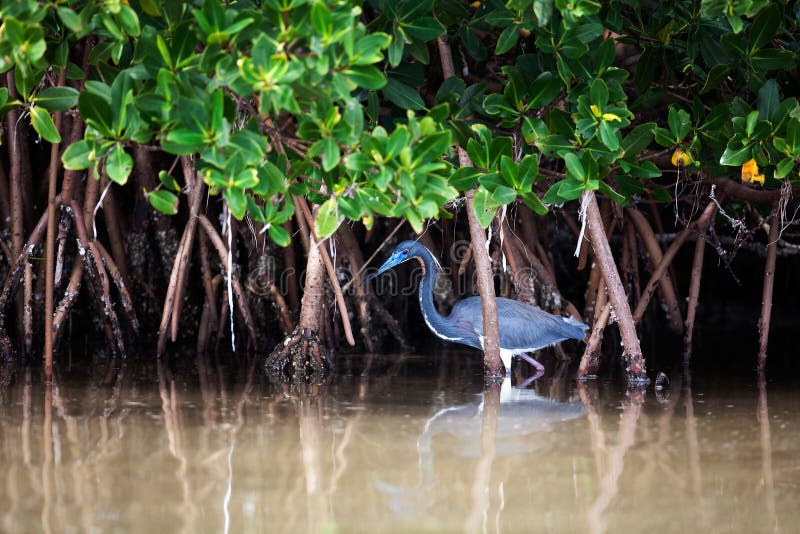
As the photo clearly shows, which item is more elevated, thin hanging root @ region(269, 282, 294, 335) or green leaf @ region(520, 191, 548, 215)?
green leaf @ region(520, 191, 548, 215)

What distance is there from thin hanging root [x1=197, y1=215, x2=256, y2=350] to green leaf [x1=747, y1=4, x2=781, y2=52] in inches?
116

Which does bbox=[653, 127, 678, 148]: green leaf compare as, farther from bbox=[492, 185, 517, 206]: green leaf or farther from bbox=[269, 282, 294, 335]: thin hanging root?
bbox=[269, 282, 294, 335]: thin hanging root

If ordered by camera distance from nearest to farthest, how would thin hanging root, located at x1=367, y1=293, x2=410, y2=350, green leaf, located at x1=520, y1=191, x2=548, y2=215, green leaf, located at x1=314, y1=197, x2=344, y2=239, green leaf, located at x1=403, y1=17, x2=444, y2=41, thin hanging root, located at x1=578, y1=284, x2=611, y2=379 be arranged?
green leaf, located at x1=314, y1=197, x2=344, y2=239, green leaf, located at x1=403, y1=17, x2=444, y2=41, green leaf, located at x1=520, y1=191, x2=548, y2=215, thin hanging root, located at x1=578, y1=284, x2=611, y2=379, thin hanging root, located at x1=367, y1=293, x2=410, y2=350

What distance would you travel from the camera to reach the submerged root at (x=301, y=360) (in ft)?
18.9

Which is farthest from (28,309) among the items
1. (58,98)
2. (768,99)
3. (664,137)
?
(768,99)

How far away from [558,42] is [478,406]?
170 cm

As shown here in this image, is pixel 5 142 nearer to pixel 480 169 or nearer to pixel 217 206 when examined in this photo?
pixel 217 206

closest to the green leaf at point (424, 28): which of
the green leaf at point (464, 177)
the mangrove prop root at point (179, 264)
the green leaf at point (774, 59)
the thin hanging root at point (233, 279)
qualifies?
the green leaf at point (464, 177)

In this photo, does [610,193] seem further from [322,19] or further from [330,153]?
[322,19]

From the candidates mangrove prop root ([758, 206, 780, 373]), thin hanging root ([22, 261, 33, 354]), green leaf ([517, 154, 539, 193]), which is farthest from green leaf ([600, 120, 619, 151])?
thin hanging root ([22, 261, 33, 354])

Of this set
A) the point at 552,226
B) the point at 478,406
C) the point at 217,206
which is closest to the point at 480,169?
the point at 478,406

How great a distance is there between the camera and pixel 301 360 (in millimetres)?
5770

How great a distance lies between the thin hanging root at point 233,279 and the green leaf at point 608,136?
2.40 m

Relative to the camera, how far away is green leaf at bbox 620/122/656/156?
4535 mm
